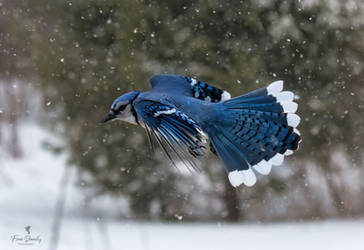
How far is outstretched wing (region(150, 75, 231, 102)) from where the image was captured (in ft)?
9.52

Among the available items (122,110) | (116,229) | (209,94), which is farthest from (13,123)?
(122,110)

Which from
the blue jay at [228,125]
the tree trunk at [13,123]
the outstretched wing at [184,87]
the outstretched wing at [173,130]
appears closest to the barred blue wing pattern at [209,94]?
the outstretched wing at [184,87]

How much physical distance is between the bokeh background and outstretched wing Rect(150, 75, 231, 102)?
1.94m

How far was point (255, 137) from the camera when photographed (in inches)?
102

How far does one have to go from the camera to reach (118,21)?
Answer: 5156mm

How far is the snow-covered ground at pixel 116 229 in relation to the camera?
4633 mm

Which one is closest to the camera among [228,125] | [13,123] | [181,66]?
[228,125]

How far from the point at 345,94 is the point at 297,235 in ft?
4.53

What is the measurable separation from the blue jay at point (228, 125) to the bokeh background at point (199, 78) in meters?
2.24

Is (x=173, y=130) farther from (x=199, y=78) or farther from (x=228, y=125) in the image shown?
(x=199, y=78)

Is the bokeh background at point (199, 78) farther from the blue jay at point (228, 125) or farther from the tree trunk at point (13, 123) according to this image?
the blue jay at point (228, 125)

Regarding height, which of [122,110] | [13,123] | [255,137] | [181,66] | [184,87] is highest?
[13,123]

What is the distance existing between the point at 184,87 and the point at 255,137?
1.73 feet

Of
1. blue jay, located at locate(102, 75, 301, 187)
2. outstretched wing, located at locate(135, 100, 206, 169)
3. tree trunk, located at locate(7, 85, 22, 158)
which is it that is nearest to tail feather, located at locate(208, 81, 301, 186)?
blue jay, located at locate(102, 75, 301, 187)
